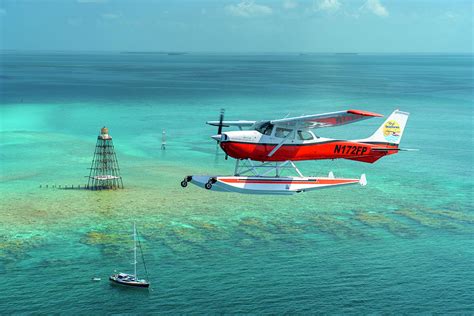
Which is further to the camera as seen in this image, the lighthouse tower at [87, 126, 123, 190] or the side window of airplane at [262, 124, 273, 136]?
the lighthouse tower at [87, 126, 123, 190]

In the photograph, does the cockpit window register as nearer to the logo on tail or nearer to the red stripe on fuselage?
the red stripe on fuselage

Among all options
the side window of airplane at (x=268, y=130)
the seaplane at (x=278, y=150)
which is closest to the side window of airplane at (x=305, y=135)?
the seaplane at (x=278, y=150)

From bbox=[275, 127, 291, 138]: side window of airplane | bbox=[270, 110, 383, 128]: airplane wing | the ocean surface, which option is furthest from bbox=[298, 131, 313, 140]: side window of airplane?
the ocean surface

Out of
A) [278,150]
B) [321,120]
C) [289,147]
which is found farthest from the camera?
[289,147]

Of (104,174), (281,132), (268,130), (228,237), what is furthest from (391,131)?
(104,174)

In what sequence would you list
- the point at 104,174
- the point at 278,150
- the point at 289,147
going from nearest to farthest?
the point at 278,150 → the point at 289,147 → the point at 104,174

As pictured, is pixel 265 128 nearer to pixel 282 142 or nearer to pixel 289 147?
pixel 282 142
